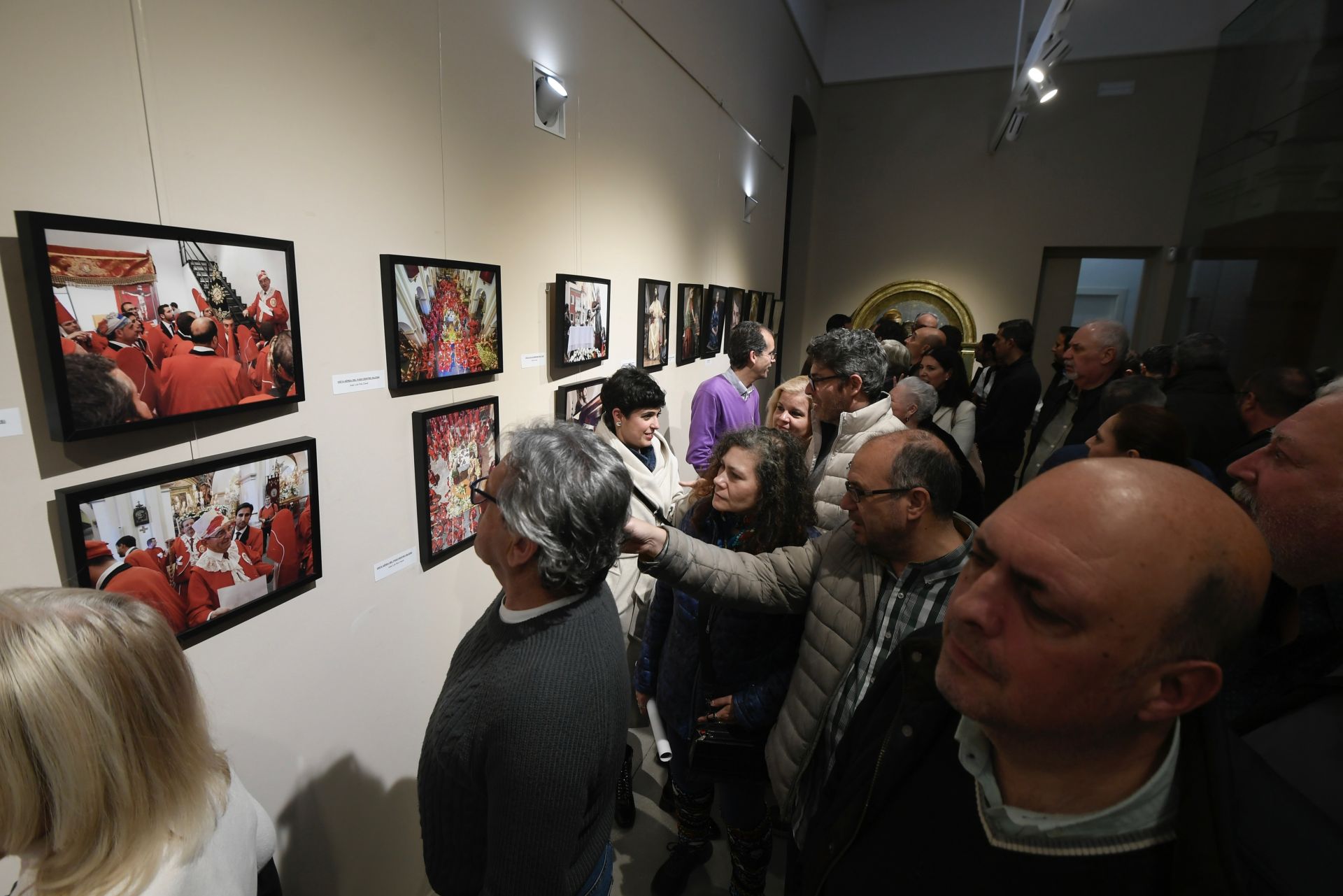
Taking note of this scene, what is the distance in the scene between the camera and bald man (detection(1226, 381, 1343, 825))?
1189 millimetres

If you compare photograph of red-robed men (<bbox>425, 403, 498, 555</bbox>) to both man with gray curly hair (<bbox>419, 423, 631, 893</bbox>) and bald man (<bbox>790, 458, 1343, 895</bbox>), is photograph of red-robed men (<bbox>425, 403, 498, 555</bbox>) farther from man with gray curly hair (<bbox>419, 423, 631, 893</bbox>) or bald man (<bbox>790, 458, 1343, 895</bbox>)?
bald man (<bbox>790, 458, 1343, 895</bbox>)

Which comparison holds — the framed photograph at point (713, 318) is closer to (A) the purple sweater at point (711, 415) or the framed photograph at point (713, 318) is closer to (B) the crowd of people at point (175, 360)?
(A) the purple sweater at point (711, 415)

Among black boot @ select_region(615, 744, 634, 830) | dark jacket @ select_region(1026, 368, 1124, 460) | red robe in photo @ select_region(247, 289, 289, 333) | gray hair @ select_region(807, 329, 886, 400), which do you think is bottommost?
black boot @ select_region(615, 744, 634, 830)

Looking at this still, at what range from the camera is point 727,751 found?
6.46 ft

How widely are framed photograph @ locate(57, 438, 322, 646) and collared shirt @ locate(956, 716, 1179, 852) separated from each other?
1761 mm

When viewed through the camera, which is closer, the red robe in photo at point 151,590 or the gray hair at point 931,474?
the red robe in photo at point 151,590

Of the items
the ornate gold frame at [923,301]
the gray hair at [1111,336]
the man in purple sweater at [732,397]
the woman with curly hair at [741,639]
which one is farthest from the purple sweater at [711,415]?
the ornate gold frame at [923,301]

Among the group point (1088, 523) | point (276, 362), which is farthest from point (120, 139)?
point (1088, 523)

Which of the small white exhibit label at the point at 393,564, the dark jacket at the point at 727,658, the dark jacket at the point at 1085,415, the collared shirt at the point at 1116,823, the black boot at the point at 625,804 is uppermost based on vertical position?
the dark jacket at the point at 1085,415

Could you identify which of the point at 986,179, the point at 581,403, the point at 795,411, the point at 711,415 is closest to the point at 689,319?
the point at 711,415

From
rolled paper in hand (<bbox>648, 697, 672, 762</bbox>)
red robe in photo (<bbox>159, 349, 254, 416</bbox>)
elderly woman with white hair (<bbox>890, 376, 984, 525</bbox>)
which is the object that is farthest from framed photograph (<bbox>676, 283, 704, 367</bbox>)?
red robe in photo (<bbox>159, 349, 254, 416</bbox>)

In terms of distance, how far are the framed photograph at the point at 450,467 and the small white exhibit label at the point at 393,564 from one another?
5 centimetres

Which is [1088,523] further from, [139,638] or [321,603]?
[321,603]

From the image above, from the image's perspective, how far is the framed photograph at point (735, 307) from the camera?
5.86 m
